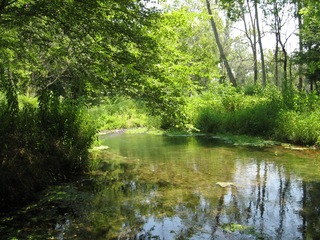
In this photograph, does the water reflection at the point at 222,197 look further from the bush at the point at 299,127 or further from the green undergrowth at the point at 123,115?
the green undergrowth at the point at 123,115

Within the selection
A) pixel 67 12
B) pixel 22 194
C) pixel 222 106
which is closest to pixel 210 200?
pixel 22 194

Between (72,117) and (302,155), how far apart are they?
7353 millimetres

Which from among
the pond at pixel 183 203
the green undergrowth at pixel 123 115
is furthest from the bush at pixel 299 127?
the green undergrowth at pixel 123 115

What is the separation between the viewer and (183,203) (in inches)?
231

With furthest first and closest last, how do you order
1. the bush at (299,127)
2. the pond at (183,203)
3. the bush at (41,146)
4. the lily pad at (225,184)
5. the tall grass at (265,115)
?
the tall grass at (265,115)
the bush at (299,127)
the lily pad at (225,184)
the bush at (41,146)
the pond at (183,203)

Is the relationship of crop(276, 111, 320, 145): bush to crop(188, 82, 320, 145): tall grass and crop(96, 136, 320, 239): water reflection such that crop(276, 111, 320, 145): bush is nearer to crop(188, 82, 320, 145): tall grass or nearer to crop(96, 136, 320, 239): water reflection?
crop(188, 82, 320, 145): tall grass

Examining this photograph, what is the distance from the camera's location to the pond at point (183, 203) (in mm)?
4684

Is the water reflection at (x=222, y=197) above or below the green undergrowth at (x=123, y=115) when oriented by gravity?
below

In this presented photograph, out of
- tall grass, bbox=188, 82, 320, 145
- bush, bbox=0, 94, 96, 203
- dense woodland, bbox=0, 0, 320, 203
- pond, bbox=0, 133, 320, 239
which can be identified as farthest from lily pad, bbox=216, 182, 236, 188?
bush, bbox=0, 94, 96, 203

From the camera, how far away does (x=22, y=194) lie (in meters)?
5.84

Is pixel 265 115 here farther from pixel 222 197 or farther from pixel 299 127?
pixel 222 197

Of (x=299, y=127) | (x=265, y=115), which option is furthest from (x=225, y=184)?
(x=265, y=115)

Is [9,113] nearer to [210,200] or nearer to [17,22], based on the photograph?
[17,22]

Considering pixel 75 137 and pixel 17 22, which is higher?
pixel 17 22
